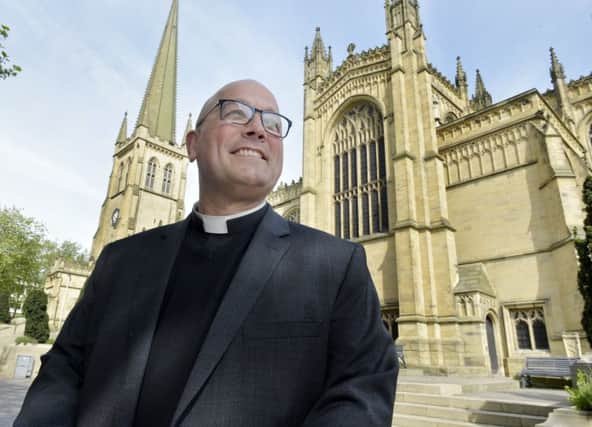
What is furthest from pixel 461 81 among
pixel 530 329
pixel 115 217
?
pixel 115 217

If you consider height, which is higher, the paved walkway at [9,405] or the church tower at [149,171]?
the church tower at [149,171]

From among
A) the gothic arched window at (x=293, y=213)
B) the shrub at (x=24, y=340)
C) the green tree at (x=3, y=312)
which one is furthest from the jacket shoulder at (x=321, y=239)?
the green tree at (x=3, y=312)

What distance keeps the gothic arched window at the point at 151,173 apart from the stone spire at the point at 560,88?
121 feet

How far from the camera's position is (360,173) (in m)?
20.0

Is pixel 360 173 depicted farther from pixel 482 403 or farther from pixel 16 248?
pixel 16 248

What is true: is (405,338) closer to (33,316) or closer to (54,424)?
(54,424)

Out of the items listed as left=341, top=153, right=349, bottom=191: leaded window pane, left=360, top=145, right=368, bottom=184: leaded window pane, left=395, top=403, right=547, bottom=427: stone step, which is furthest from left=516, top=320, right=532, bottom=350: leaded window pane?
left=341, top=153, right=349, bottom=191: leaded window pane

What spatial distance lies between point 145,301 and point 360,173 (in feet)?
63.0

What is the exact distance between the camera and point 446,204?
1708cm

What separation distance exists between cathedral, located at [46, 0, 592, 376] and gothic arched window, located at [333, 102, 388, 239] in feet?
0.21

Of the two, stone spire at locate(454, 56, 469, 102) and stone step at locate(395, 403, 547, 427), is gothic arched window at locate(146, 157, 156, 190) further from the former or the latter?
stone step at locate(395, 403, 547, 427)

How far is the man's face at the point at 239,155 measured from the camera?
1562 millimetres

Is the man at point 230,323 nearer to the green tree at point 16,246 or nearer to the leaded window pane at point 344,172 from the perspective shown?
the leaded window pane at point 344,172

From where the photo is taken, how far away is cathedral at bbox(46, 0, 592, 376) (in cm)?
1383
